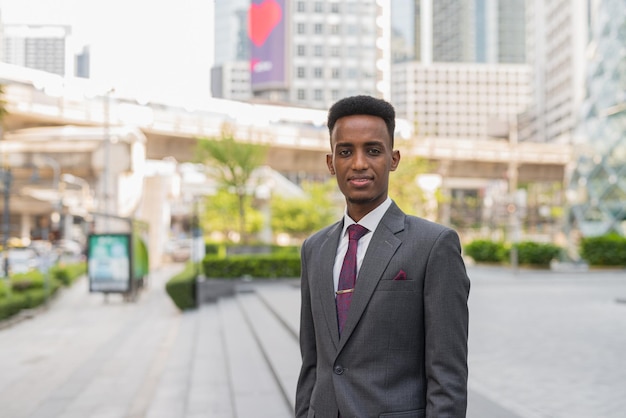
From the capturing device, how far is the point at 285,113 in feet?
161

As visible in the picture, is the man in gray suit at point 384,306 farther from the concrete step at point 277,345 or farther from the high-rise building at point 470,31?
the high-rise building at point 470,31

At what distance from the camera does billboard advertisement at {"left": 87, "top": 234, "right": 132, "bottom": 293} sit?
1925 cm

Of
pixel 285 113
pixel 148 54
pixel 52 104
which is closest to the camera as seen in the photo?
pixel 148 54

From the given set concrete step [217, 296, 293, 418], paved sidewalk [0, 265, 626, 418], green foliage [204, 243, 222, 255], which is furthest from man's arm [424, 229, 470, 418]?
green foliage [204, 243, 222, 255]

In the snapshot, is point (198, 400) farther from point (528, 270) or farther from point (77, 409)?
point (528, 270)

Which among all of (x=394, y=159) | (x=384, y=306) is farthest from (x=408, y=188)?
(x=384, y=306)

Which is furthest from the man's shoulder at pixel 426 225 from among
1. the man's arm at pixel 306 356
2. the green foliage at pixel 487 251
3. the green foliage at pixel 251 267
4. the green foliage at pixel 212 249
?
the green foliage at pixel 212 249

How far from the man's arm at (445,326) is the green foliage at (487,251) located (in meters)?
27.8

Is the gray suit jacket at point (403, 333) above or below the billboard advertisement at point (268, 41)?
below

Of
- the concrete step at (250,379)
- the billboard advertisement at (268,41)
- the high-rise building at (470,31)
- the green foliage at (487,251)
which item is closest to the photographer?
the concrete step at (250,379)

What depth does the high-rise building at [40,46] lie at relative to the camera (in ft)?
48.5

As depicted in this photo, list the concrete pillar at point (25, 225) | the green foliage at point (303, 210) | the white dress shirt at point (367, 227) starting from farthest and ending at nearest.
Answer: the concrete pillar at point (25, 225)
the green foliage at point (303, 210)
the white dress shirt at point (367, 227)

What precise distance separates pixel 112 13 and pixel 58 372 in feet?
21.2

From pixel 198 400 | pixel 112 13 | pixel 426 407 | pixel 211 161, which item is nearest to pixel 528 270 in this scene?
pixel 211 161
